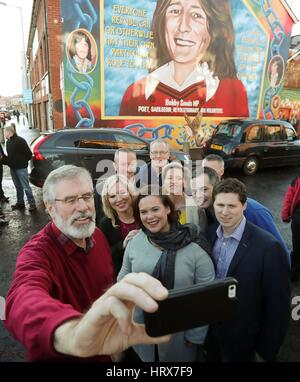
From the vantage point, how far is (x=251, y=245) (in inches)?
72.1

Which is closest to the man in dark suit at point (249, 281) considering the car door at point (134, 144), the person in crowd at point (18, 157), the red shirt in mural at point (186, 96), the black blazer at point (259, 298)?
the black blazer at point (259, 298)

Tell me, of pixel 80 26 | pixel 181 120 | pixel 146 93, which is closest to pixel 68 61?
pixel 80 26

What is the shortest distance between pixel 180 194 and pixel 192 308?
1892 millimetres

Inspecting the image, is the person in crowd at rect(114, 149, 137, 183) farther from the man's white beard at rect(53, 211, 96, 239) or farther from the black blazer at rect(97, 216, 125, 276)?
the man's white beard at rect(53, 211, 96, 239)

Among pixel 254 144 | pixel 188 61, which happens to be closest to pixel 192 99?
pixel 188 61

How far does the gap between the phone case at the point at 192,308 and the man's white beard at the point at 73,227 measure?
2.80 feet

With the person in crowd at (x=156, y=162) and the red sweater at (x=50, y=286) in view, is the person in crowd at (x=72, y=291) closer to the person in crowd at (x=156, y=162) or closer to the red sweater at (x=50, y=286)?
the red sweater at (x=50, y=286)

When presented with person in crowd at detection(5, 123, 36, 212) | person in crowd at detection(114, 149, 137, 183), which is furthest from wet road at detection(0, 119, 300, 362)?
person in crowd at detection(114, 149, 137, 183)

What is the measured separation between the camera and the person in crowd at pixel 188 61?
430 inches

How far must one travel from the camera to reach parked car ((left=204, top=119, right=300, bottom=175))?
884 centimetres

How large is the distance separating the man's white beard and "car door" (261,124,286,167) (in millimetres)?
8982

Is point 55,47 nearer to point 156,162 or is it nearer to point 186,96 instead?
point 186,96

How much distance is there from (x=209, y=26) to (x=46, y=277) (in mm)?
13048

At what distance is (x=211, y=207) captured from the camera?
257cm
